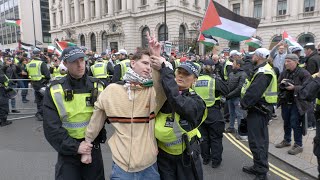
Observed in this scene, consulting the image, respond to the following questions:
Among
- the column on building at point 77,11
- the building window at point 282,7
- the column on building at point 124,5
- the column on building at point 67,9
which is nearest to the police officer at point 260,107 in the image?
the building window at point 282,7

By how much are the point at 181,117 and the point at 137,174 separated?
2.15ft

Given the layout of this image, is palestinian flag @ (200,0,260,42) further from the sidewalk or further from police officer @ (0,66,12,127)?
police officer @ (0,66,12,127)

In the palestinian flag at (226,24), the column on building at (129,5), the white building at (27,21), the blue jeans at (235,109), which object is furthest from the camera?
the white building at (27,21)

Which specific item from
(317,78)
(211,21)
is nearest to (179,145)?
(317,78)

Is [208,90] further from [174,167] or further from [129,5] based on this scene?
[129,5]

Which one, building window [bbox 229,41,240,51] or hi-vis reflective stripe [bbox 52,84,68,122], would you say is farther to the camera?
building window [bbox 229,41,240,51]

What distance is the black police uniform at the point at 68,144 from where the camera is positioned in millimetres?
2555

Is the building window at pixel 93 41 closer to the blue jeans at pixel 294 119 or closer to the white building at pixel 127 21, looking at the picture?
the white building at pixel 127 21

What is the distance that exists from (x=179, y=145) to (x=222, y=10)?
588 centimetres

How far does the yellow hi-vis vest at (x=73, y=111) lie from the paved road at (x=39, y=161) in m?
2.33

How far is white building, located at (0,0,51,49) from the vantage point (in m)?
68.4

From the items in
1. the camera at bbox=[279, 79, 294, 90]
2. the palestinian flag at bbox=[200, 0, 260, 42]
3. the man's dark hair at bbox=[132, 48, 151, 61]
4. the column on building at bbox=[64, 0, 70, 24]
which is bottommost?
the camera at bbox=[279, 79, 294, 90]

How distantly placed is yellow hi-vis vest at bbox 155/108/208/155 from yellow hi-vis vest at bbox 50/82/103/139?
761mm

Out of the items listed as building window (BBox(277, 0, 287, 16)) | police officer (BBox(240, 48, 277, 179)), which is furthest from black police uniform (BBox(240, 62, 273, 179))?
building window (BBox(277, 0, 287, 16))
